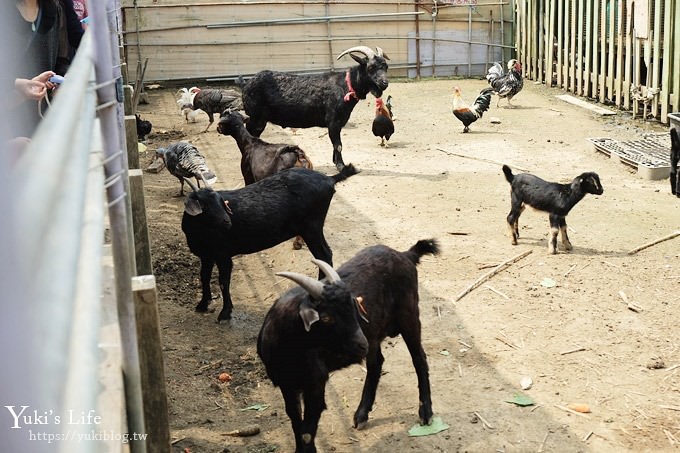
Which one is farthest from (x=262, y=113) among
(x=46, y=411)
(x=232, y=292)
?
(x=46, y=411)

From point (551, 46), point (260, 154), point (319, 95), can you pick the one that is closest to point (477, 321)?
point (260, 154)

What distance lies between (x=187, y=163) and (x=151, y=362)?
23.0ft

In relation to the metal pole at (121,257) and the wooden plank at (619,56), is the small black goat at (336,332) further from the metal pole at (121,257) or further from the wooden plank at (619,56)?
the wooden plank at (619,56)

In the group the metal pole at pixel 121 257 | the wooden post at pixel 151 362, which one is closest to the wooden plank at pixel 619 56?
the metal pole at pixel 121 257

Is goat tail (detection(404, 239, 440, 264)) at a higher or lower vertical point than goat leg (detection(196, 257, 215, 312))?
higher

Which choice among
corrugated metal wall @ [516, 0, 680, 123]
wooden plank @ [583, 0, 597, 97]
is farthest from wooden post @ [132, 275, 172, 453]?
wooden plank @ [583, 0, 597, 97]

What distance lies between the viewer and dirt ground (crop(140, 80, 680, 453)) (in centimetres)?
501

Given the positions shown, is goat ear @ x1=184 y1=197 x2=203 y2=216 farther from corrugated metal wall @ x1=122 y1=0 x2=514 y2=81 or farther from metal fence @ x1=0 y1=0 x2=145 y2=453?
corrugated metal wall @ x1=122 y1=0 x2=514 y2=81

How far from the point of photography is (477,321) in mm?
6504

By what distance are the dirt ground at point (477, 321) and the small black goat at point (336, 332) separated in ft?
1.18

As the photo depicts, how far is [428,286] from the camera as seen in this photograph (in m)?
7.27

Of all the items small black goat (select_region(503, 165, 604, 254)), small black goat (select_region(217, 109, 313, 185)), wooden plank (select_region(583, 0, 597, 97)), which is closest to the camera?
small black goat (select_region(503, 165, 604, 254))

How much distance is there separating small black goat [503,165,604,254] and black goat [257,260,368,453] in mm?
3874

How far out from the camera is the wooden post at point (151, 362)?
8.51 ft
